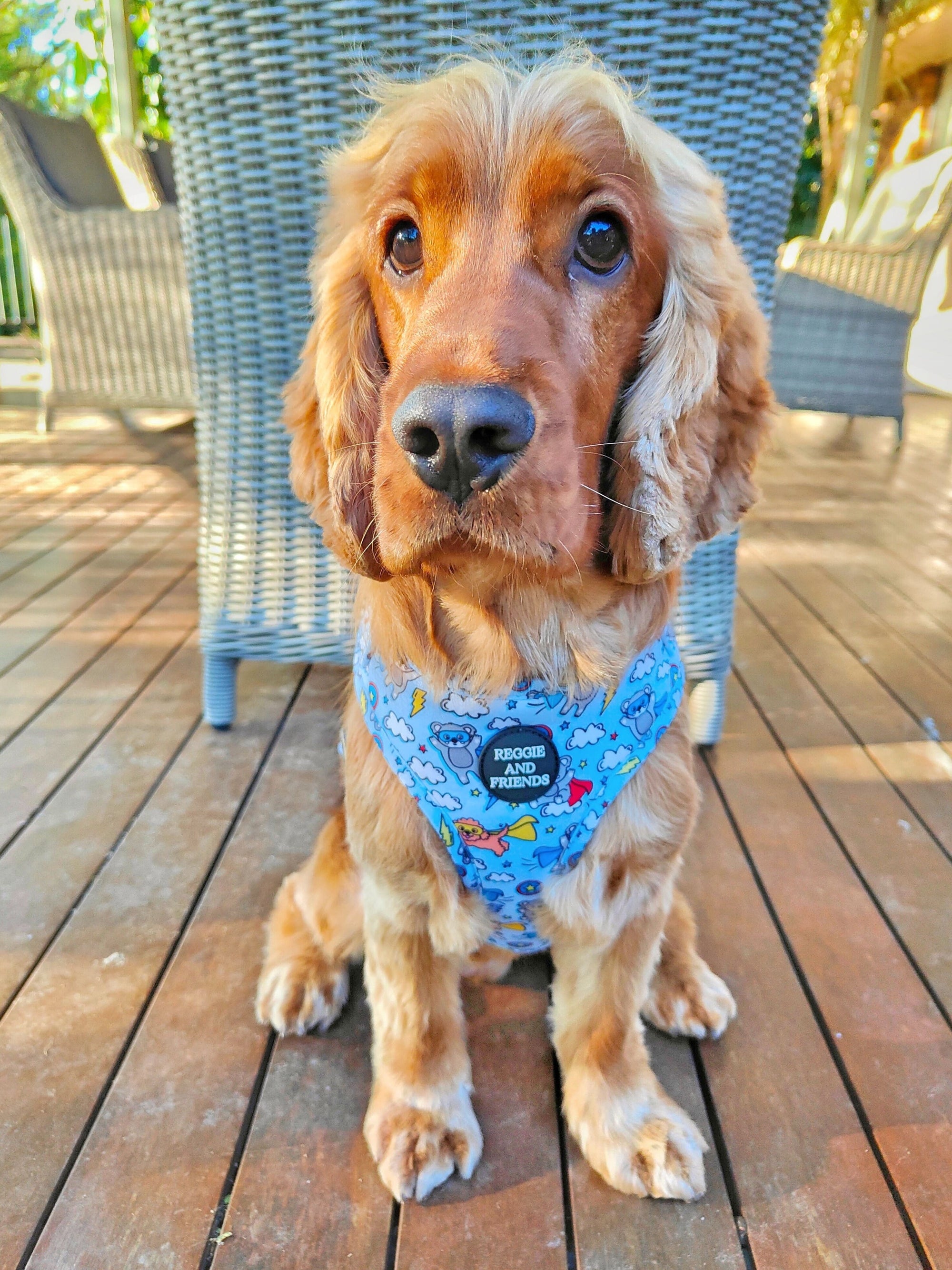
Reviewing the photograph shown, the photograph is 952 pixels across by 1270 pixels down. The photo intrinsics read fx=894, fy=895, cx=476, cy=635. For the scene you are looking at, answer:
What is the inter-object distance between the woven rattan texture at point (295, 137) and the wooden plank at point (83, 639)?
80 centimetres

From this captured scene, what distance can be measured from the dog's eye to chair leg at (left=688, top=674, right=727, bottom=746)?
1.54m

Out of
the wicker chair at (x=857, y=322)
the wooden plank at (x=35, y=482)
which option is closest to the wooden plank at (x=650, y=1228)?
the wooden plank at (x=35, y=482)

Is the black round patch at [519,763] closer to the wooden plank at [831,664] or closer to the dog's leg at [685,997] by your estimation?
the dog's leg at [685,997]

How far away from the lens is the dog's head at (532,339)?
104 cm

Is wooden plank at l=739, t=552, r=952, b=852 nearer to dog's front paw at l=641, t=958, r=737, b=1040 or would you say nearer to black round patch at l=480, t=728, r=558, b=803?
dog's front paw at l=641, t=958, r=737, b=1040

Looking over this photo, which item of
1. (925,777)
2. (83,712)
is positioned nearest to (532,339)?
(925,777)

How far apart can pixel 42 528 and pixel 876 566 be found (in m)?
3.94

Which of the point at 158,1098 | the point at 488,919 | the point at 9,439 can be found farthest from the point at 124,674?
the point at 9,439

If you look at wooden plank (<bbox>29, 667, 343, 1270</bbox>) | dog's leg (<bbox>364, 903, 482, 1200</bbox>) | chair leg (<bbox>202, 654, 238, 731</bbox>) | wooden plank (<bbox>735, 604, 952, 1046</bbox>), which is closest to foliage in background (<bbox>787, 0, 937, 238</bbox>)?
wooden plank (<bbox>735, 604, 952, 1046</bbox>)

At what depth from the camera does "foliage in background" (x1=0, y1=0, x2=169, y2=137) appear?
7.73 m

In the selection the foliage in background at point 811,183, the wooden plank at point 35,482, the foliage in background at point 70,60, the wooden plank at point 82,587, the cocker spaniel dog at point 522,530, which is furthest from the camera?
the foliage in background at point 811,183

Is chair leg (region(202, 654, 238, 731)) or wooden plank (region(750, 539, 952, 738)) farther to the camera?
wooden plank (region(750, 539, 952, 738))

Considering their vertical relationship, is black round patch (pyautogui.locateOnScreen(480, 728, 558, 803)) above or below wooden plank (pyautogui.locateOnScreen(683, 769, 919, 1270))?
above

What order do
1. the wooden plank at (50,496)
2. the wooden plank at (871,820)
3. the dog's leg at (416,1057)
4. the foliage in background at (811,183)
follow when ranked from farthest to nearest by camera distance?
1. the foliage in background at (811,183)
2. the wooden plank at (50,496)
3. the wooden plank at (871,820)
4. the dog's leg at (416,1057)
